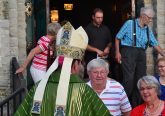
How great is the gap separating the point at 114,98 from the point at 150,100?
57 cm

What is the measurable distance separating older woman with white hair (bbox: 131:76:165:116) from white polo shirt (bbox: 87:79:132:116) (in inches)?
17.2

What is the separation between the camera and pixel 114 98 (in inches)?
229

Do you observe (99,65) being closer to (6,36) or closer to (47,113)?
(47,113)

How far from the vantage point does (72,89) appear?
4.87 metres

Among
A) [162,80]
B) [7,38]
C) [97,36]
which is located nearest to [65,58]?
[162,80]

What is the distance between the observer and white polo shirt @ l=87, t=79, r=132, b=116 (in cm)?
580

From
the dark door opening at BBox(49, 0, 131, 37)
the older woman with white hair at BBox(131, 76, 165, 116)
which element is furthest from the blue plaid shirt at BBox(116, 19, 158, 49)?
the dark door opening at BBox(49, 0, 131, 37)

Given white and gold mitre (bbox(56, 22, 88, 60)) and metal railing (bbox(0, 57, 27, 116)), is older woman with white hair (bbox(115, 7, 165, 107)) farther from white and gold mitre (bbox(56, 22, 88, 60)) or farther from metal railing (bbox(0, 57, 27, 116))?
white and gold mitre (bbox(56, 22, 88, 60))

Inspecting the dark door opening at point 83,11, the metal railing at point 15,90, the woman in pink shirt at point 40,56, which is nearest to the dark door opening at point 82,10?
the dark door opening at point 83,11

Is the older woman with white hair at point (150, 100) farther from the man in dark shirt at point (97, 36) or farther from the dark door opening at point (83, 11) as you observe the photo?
the dark door opening at point (83, 11)

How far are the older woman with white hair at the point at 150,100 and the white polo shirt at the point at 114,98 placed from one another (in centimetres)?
44

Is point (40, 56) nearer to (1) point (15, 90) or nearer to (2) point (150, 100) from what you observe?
(1) point (15, 90)

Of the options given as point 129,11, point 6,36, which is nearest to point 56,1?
point 129,11

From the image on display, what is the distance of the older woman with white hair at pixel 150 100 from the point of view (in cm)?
534
